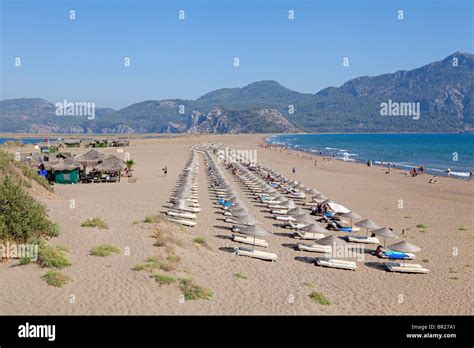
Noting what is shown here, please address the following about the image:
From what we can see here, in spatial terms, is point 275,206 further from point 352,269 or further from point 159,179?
point 159,179

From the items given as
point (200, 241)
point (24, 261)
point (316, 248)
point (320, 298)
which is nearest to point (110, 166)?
point (200, 241)

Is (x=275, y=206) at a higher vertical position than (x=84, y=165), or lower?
lower

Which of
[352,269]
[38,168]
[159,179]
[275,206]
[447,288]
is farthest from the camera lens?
[159,179]

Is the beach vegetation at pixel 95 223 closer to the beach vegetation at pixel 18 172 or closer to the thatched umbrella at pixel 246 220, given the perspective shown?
the beach vegetation at pixel 18 172

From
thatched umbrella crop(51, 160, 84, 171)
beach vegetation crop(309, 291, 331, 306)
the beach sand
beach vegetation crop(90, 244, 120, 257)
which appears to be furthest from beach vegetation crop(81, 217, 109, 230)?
thatched umbrella crop(51, 160, 84, 171)

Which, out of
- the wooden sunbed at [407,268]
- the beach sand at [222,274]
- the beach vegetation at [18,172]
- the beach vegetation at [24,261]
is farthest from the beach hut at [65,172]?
the wooden sunbed at [407,268]

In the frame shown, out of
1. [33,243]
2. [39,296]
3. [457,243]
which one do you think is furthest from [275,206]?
[39,296]
